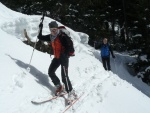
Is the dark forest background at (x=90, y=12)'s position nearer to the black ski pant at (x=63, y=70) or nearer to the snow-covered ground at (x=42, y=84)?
the snow-covered ground at (x=42, y=84)

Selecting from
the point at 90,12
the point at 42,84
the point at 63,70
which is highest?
the point at 90,12

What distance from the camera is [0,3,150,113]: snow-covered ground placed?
810 cm

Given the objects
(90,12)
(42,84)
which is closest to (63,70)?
(42,84)

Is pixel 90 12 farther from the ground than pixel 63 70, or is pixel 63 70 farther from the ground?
pixel 90 12

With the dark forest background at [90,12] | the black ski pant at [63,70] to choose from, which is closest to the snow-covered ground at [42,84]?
the black ski pant at [63,70]

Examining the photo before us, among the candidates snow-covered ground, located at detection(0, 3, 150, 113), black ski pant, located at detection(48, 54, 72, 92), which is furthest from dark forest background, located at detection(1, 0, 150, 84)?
black ski pant, located at detection(48, 54, 72, 92)

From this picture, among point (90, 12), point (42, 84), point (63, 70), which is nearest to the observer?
point (63, 70)

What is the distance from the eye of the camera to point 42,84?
9703mm

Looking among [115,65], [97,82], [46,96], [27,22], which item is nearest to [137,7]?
[115,65]

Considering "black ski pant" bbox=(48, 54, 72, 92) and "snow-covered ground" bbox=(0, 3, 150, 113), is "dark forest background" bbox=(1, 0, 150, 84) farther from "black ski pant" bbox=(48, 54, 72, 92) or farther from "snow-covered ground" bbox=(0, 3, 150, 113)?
"black ski pant" bbox=(48, 54, 72, 92)

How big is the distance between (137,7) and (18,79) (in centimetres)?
1327

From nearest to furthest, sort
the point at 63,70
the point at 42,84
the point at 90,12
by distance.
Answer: the point at 63,70 < the point at 42,84 < the point at 90,12

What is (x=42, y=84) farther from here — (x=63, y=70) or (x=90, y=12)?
(x=90, y=12)

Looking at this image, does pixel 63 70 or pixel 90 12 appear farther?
pixel 90 12
